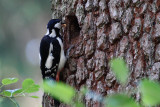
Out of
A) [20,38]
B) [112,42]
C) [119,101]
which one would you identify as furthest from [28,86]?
[20,38]

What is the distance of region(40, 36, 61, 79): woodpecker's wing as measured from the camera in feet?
9.57

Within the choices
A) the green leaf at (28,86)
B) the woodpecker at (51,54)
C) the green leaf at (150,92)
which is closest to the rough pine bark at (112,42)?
the woodpecker at (51,54)

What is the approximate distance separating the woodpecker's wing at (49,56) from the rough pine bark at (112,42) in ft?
1.74

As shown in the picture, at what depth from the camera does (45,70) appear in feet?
9.62

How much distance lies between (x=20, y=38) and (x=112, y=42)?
487 centimetres

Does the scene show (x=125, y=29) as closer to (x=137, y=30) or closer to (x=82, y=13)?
(x=137, y=30)

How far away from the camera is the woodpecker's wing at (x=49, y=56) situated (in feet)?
9.57

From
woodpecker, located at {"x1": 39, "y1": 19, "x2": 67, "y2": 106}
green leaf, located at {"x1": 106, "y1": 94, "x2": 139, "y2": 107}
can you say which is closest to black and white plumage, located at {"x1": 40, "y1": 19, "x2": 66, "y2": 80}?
woodpecker, located at {"x1": 39, "y1": 19, "x2": 67, "y2": 106}

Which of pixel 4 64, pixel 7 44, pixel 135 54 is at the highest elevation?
pixel 135 54

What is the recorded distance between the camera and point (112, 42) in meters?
1.88

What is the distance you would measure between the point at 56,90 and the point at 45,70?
99.8 inches

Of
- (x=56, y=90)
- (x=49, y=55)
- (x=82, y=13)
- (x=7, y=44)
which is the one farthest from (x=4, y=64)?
(x=56, y=90)

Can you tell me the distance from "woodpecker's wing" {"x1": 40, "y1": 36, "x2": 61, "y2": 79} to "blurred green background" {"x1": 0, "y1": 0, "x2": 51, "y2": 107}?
2.58m

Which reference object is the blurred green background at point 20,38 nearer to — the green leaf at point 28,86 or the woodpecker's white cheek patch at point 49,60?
the woodpecker's white cheek patch at point 49,60
